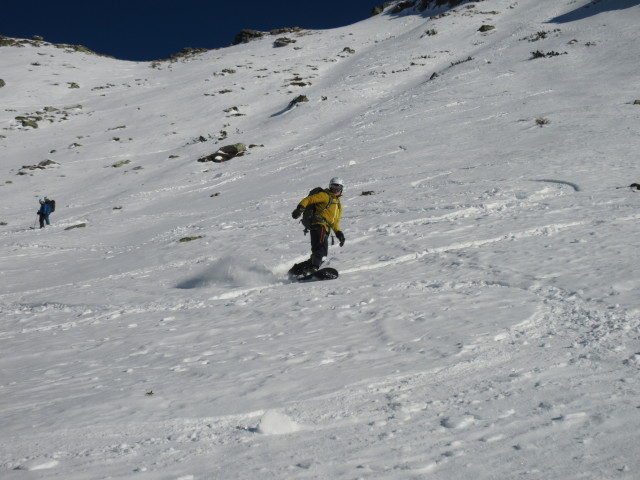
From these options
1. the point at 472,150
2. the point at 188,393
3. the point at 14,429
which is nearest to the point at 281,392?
the point at 188,393

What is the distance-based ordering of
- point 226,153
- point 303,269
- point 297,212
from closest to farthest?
point 297,212 < point 303,269 < point 226,153

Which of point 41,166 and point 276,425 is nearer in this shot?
point 276,425

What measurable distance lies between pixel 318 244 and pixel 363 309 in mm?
2392

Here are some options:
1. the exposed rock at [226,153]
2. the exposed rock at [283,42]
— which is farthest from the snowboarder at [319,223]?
the exposed rock at [283,42]

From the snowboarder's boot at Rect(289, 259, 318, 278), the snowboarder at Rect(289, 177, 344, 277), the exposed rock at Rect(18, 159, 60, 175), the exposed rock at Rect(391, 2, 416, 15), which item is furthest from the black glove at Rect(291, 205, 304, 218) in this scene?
the exposed rock at Rect(391, 2, 416, 15)

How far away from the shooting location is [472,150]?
54.8ft

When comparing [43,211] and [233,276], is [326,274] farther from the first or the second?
[43,211]

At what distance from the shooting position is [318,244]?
28.2ft

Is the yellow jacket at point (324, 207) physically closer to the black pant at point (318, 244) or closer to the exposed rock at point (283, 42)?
the black pant at point (318, 244)

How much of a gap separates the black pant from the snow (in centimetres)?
50

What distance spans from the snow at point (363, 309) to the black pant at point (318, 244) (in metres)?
0.50

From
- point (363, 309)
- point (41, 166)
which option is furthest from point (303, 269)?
point (41, 166)

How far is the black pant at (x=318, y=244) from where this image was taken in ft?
27.9

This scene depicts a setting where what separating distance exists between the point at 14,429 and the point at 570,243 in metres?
7.41
